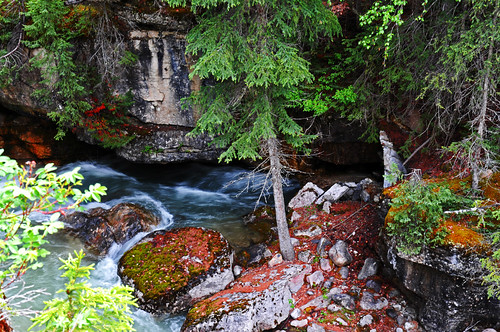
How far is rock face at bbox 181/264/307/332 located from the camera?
6.79 metres

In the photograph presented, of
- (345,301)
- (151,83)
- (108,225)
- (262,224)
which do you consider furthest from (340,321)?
(151,83)

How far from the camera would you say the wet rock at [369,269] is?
25.3ft

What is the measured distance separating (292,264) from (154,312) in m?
3.71

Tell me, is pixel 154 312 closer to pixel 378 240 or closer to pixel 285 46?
pixel 378 240

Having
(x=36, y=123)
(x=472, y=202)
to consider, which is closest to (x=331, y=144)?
(x=472, y=202)

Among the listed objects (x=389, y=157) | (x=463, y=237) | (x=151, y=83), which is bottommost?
(x=463, y=237)

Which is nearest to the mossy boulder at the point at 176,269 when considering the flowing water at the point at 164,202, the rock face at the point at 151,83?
the flowing water at the point at 164,202

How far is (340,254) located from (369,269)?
2.54 feet

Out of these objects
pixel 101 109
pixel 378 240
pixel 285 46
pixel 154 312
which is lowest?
pixel 154 312

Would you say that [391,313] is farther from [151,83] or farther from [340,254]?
[151,83]

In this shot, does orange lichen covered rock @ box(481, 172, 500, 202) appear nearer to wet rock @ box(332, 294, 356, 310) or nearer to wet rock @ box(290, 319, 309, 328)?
wet rock @ box(332, 294, 356, 310)

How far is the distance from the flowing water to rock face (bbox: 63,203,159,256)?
0.93ft

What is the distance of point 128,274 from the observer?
332 inches

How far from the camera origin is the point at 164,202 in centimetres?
1283
